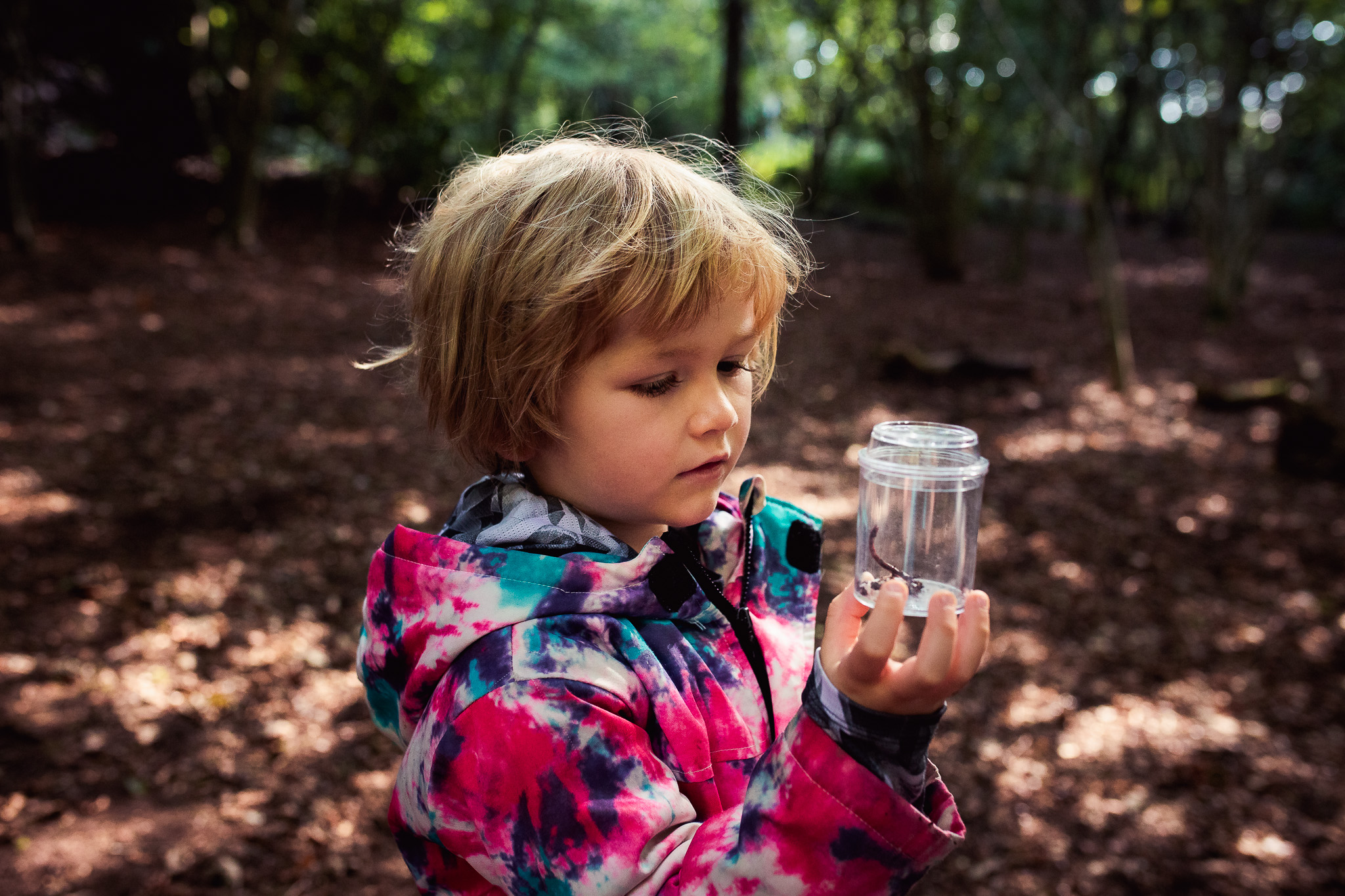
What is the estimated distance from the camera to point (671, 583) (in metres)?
1.20

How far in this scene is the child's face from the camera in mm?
1224

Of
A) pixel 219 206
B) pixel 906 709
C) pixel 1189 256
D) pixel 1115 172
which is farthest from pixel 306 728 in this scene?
pixel 1115 172

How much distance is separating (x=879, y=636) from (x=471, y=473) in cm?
541

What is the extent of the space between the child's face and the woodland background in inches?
18.7

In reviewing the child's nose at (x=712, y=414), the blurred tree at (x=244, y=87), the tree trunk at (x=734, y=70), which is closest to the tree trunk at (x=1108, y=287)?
the tree trunk at (x=734, y=70)

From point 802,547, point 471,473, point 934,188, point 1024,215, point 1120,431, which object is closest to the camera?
point 802,547

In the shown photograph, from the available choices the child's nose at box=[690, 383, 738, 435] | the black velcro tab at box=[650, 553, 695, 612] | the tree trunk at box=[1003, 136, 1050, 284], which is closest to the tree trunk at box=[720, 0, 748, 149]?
the tree trunk at box=[1003, 136, 1050, 284]

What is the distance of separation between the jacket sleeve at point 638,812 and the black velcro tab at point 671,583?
16 cm

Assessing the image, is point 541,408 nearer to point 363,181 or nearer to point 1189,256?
point 363,181

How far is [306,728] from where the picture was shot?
362cm

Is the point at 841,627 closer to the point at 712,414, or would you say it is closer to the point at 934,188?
the point at 712,414

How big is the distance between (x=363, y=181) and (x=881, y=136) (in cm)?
990

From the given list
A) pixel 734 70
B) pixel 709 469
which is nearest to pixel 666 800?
pixel 709 469

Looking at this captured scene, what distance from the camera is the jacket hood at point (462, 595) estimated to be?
1130 mm
